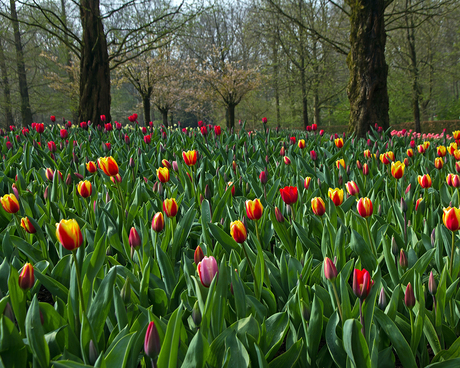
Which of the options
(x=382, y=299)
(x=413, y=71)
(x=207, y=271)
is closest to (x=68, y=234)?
(x=207, y=271)

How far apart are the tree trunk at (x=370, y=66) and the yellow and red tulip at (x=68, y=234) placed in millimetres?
6076

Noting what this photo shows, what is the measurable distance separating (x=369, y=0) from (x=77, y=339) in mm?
6920

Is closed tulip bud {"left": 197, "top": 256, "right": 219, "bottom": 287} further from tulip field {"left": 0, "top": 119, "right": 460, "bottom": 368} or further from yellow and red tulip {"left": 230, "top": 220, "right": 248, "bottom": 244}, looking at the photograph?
yellow and red tulip {"left": 230, "top": 220, "right": 248, "bottom": 244}

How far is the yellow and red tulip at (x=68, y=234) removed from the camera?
2.82ft

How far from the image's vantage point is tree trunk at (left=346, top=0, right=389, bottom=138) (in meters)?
6.10

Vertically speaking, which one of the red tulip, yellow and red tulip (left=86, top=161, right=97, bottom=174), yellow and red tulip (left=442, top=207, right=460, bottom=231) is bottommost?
the red tulip

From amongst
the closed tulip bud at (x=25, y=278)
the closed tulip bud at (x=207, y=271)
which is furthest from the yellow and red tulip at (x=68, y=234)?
the closed tulip bud at (x=207, y=271)

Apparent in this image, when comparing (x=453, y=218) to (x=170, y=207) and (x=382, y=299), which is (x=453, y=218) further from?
(x=170, y=207)

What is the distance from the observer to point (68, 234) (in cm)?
87

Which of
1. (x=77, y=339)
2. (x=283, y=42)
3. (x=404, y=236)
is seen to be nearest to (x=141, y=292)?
(x=77, y=339)

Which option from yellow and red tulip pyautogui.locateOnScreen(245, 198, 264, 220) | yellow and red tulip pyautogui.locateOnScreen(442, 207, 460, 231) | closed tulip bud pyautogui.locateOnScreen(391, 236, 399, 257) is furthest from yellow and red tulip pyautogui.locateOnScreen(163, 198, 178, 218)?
yellow and red tulip pyautogui.locateOnScreen(442, 207, 460, 231)

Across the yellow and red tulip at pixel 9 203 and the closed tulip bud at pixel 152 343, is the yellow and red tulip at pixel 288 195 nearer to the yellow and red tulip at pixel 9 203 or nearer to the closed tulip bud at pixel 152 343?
the closed tulip bud at pixel 152 343

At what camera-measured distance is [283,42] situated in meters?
21.0

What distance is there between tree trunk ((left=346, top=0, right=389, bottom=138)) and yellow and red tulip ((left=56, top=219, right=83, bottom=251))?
6.08 metres
